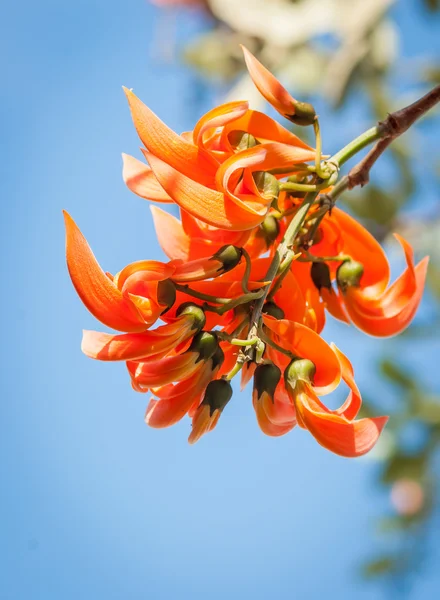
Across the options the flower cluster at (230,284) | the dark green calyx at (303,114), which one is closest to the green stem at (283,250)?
the flower cluster at (230,284)

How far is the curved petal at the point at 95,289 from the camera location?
79 cm

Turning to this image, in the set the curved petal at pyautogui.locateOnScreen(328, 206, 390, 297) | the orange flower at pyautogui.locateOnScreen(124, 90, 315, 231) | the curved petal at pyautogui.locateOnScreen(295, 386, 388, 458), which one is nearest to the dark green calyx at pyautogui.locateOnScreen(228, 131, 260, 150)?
the orange flower at pyautogui.locateOnScreen(124, 90, 315, 231)

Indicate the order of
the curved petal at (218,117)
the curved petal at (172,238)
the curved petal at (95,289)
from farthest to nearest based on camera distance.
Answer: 1. the curved petal at (172,238)
2. the curved petal at (218,117)
3. the curved petal at (95,289)

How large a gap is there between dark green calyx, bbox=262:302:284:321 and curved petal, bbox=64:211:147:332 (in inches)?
6.4

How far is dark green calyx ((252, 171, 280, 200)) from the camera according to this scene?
910mm

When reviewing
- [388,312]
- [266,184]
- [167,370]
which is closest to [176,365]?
[167,370]

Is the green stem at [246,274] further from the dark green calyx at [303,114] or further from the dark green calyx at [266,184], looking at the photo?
the dark green calyx at [303,114]

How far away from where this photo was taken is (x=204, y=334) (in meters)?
0.88

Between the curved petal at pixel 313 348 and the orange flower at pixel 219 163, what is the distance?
0.12 meters

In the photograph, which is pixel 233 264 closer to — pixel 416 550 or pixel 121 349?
pixel 121 349

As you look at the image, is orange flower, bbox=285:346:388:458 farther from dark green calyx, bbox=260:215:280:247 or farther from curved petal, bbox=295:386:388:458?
dark green calyx, bbox=260:215:280:247

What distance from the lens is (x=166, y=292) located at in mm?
876

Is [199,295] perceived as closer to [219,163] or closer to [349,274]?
[219,163]

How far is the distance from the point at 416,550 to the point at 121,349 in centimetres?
275
